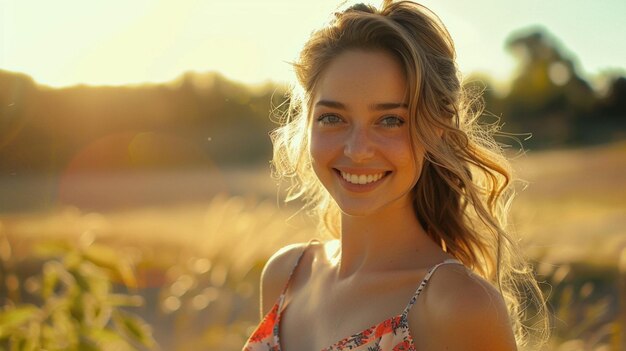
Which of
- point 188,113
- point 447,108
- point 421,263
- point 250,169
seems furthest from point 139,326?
point 250,169

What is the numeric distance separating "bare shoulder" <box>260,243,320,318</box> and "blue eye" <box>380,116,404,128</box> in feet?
2.30

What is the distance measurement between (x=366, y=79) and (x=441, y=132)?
24 cm

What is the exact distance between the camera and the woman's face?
233 centimetres

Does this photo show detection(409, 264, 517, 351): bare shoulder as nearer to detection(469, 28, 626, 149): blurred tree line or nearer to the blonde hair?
the blonde hair

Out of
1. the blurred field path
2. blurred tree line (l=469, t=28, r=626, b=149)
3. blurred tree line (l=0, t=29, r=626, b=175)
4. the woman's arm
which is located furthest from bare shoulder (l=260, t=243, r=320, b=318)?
blurred tree line (l=469, t=28, r=626, b=149)

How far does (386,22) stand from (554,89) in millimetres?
17035

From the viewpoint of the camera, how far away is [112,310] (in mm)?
2879

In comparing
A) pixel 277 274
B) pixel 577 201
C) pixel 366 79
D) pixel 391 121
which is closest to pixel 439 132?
pixel 391 121

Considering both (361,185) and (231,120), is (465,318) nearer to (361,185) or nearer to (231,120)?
(361,185)

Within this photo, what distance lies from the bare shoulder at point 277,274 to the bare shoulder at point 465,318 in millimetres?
750

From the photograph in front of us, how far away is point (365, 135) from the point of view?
7.68 ft

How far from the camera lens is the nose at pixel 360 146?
233cm

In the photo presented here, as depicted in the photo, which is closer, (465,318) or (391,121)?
(465,318)

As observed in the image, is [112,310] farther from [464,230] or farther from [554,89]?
[554,89]
